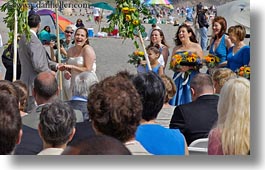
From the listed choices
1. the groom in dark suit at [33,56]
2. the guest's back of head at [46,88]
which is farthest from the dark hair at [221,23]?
the guest's back of head at [46,88]

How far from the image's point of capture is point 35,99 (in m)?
3.46

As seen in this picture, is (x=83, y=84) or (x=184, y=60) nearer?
(x=83, y=84)

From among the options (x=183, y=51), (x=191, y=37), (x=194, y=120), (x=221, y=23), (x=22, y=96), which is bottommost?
(x=194, y=120)

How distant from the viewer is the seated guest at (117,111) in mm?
2324

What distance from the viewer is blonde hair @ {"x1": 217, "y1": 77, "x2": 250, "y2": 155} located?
2805mm

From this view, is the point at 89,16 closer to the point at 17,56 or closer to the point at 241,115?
the point at 17,56

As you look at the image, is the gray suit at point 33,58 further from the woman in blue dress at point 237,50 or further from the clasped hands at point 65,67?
the woman in blue dress at point 237,50

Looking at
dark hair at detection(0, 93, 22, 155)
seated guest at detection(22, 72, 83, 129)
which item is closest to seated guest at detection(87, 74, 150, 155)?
dark hair at detection(0, 93, 22, 155)

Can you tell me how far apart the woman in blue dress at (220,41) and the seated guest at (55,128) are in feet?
7.11

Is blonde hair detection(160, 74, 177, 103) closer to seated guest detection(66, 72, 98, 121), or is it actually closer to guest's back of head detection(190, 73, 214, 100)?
guest's back of head detection(190, 73, 214, 100)

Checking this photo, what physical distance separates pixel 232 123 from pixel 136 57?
1.86 m

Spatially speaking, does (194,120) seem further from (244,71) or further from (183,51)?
(183,51)

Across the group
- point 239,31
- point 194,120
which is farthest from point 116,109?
point 239,31

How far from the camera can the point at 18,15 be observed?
4156mm
